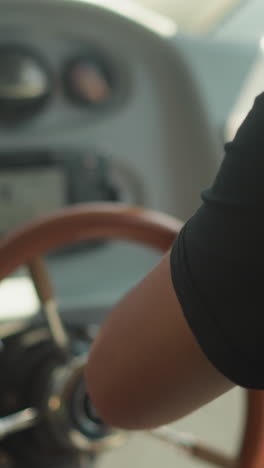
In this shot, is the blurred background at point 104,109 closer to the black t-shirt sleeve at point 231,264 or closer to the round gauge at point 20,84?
the round gauge at point 20,84

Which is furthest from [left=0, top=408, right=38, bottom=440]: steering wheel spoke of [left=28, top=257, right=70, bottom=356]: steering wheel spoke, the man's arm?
the man's arm

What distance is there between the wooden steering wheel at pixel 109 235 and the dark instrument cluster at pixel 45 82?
0.42m

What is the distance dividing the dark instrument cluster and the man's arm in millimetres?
563

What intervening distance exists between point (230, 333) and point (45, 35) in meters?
0.68

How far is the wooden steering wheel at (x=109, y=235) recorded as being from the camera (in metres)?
0.39

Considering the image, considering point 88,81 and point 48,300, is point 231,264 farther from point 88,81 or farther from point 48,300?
point 88,81

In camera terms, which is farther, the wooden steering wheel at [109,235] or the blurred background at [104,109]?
the blurred background at [104,109]

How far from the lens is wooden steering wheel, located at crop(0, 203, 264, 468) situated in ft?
1.27

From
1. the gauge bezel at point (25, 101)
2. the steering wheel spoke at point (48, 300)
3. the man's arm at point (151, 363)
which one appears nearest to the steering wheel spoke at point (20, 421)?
the steering wheel spoke at point (48, 300)

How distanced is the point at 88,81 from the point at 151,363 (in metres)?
0.65

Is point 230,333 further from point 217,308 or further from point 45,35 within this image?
point 45,35

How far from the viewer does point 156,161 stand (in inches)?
34.0

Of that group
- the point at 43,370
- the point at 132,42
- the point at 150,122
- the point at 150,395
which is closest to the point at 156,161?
the point at 150,122

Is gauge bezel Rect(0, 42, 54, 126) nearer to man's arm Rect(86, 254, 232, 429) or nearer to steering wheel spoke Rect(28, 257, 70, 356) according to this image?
steering wheel spoke Rect(28, 257, 70, 356)
